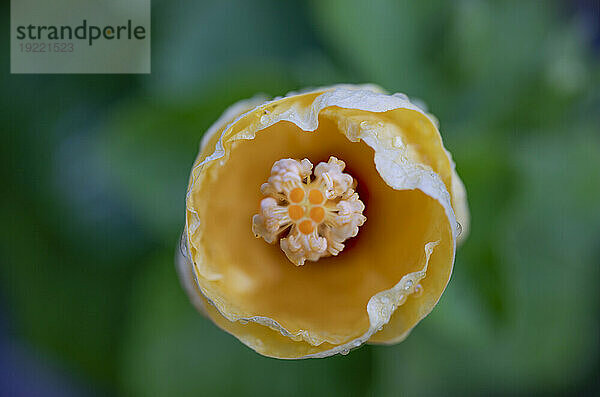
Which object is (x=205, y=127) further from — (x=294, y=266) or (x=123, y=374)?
(x=123, y=374)

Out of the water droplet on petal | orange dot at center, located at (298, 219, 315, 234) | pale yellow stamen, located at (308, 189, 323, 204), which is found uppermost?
pale yellow stamen, located at (308, 189, 323, 204)

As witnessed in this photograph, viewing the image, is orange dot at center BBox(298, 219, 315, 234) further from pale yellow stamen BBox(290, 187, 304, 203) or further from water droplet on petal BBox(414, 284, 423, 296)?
water droplet on petal BBox(414, 284, 423, 296)

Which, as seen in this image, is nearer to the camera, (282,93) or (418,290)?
(418,290)

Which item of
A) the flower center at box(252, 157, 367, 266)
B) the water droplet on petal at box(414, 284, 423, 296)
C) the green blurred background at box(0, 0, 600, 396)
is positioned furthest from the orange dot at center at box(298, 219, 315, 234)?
the green blurred background at box(0, 0, 600, 396)

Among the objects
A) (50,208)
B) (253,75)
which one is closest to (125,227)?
(50,208)

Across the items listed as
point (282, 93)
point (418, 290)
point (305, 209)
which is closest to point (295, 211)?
point (305, 209)

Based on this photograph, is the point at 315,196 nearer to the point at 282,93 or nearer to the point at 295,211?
the point at 295,211

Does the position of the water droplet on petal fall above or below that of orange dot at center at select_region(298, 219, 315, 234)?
below
